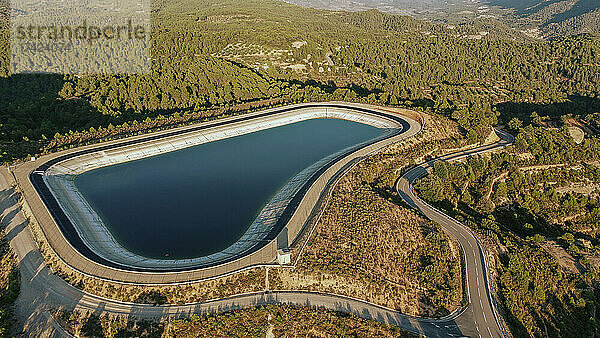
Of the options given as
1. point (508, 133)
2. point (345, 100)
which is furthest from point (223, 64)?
point (508, 133)

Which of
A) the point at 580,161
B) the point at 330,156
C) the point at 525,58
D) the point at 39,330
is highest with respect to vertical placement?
the point at 525,58

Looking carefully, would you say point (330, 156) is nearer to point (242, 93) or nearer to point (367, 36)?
point (242, 93)

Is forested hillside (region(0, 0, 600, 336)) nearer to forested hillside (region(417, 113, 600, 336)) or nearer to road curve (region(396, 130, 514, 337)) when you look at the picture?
forested hillside (region(417, 113, 600, 336))

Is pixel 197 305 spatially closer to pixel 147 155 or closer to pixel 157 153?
pixel 147 155

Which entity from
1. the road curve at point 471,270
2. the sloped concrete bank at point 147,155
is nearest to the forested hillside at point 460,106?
the road curve at point 471,270

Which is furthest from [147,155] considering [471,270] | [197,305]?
[471,270]

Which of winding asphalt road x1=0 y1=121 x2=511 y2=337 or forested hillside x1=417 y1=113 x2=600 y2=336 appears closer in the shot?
winding asphalt road x1=0 y1=121 x2=511 y2=337

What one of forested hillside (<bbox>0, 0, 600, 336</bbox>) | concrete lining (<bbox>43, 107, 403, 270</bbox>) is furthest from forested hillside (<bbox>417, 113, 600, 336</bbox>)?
concrete lining (<bbox>43, 107, 403, 270</bbox>)
